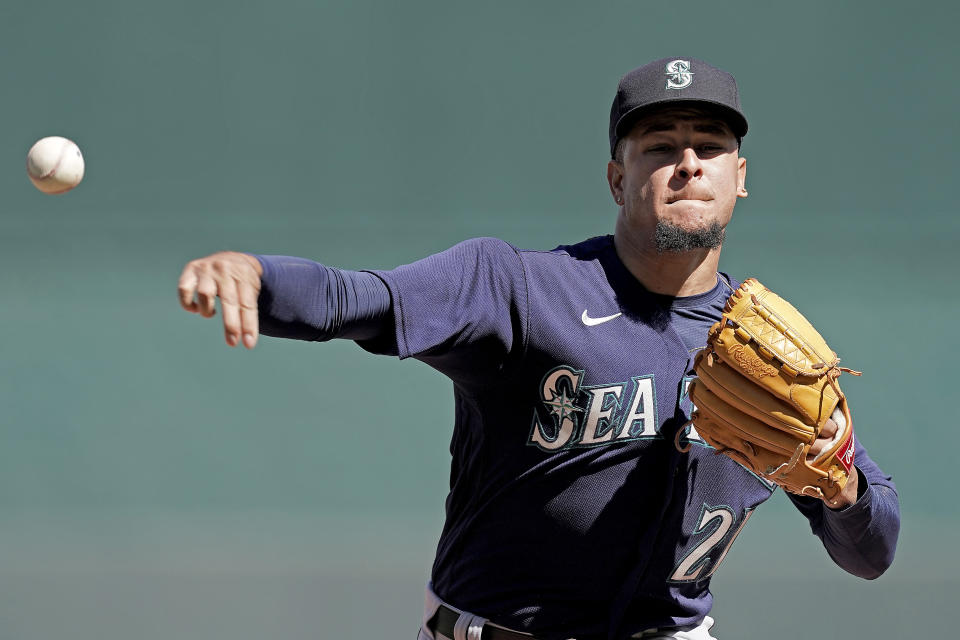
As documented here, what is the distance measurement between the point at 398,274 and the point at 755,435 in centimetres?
72

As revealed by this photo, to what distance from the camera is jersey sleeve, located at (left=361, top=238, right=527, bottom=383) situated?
Result: 6.10 feet

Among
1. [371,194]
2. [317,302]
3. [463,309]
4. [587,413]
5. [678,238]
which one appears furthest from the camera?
[371,194]

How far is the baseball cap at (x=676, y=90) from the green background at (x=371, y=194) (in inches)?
138

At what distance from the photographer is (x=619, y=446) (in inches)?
82.7

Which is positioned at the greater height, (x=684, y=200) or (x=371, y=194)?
(x=371, y=194)

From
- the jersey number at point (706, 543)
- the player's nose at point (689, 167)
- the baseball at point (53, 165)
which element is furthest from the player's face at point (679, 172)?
the baseball at point (53, 165)

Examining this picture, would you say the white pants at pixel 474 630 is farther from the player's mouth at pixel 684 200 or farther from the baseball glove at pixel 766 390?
the player's mouth at pixel 684 200

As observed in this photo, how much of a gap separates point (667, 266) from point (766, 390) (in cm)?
37

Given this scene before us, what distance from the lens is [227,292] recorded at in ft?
4.94

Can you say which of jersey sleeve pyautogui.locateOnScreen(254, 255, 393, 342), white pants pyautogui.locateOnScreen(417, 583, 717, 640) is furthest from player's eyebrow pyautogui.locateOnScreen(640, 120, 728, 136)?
white pants pyautogui.locateOnScreen(417, 583, 717, 640)

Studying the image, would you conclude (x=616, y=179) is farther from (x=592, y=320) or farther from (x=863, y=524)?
(x=863, y=524)

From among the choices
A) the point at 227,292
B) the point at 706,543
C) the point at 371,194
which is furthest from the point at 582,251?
the point at 371,194

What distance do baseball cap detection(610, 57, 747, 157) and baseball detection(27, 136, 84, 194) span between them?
1325mm

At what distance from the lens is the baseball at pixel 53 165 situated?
2621 millimetres
